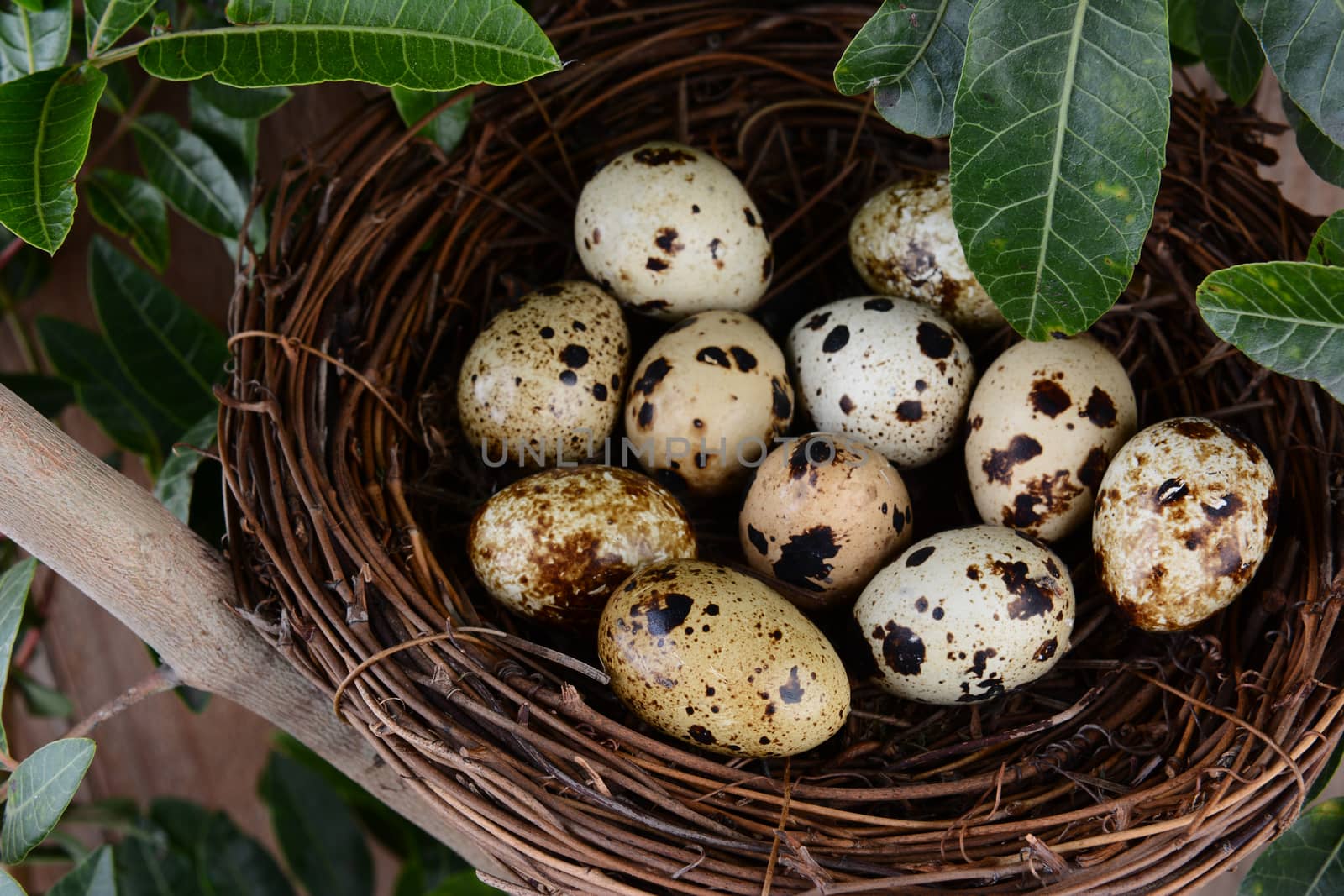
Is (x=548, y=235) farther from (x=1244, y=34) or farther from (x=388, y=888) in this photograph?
(x=388, y=888)

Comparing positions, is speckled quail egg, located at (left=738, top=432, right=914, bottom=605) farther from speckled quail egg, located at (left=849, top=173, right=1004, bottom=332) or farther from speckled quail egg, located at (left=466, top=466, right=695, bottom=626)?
speckled quail egg, located at (left=849, top=173, right=1004, bottom=332)

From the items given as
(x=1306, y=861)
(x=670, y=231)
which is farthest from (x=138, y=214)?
(x=1306, y=861)

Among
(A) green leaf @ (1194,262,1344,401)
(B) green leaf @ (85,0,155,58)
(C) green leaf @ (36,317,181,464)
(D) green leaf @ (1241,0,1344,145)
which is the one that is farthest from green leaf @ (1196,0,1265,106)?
(C) green leaf @ (36,317,181,464)

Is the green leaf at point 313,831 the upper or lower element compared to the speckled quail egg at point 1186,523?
lower

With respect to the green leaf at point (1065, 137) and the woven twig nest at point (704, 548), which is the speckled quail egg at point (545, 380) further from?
the green leaf at point (1065, 137)

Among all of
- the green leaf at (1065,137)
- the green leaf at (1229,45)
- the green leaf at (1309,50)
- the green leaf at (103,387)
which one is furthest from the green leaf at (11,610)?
the green leaf at (1229,45)

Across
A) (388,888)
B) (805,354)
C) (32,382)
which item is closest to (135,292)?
(32,382)

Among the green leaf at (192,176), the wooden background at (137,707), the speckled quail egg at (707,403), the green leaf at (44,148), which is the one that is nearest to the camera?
the green leaf at (44,148)
